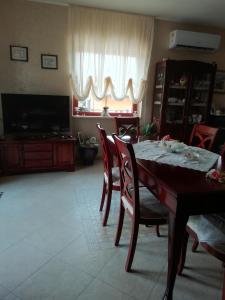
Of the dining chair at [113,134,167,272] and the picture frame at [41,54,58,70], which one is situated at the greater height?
the picture frame at [41,54,58,70]

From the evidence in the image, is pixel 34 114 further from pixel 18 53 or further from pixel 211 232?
pixel 211 232

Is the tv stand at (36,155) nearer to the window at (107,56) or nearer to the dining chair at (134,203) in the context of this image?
the window at (107,56)

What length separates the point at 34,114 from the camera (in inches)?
139

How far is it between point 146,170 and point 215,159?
674mm

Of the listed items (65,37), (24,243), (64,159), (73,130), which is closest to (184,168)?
(24,243)

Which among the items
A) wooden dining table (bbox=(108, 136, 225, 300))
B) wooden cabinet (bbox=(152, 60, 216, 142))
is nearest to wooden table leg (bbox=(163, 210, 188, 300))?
wooden dining table (bbox=(108, 136, 225, 300))

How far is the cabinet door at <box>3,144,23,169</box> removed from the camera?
129 inches

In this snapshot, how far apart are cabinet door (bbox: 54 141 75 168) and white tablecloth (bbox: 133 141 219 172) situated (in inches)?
63.9

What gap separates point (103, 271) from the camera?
1614 mm

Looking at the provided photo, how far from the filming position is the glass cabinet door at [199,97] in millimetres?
4027

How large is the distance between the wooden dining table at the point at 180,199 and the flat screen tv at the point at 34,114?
100 inches

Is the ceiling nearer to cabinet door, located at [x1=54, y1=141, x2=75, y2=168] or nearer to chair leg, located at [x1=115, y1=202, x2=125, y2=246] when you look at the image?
cabinet door, located at [x1=54, y1=141, x2=75, y2=168]

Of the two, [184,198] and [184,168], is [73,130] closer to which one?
[184,168]

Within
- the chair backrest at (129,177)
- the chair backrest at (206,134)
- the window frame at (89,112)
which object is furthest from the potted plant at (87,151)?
the chair backrest at (129,177)
